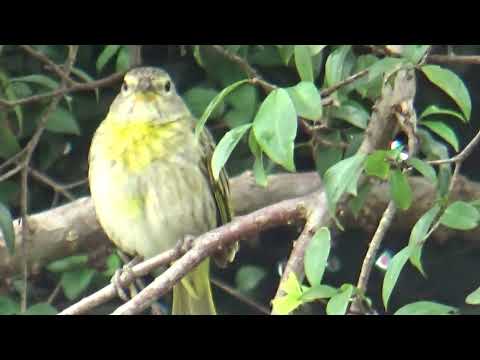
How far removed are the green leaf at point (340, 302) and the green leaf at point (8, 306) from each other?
1641mm

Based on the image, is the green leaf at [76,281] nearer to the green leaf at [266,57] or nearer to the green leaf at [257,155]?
the green leaf at [266,57]

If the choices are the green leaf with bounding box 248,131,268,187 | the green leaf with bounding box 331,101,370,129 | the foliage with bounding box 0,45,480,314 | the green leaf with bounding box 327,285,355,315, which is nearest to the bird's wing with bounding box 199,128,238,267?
the foliage with bounding box 0,45,480,314

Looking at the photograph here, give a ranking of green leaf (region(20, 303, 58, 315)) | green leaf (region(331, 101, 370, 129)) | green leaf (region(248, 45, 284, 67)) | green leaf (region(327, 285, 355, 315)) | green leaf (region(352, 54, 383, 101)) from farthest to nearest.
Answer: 1. green leaf (region(248, 45, 284, 67))
2. green leaf (region(20, 303, 58, 315))
3. green leaf (region(331, 101, 370, 129))
4. green leaf (region(352, 54, 383, 101))
5. green leaf (region(327, 285, 355, 315))

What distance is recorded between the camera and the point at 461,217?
235 cm

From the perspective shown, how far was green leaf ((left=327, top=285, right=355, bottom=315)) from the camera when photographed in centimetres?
219

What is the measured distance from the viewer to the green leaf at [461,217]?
2.34 meters

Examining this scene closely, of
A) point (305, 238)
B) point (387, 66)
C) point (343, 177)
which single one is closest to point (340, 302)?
point (343, 177)

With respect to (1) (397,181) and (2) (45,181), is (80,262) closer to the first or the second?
(2) (45,181)

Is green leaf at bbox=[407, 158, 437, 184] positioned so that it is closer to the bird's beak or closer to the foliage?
the foliage

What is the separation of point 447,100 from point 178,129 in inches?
44.2

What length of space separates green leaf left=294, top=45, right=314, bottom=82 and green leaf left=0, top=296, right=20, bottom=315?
53.9 inches

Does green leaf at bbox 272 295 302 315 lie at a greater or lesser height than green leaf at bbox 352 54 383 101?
lesser

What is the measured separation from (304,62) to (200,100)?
4.00ft
